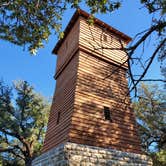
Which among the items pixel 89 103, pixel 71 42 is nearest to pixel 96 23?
pixel 71 42

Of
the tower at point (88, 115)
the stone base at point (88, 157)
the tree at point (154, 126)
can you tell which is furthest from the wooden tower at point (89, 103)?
the tree at point (154, 126)

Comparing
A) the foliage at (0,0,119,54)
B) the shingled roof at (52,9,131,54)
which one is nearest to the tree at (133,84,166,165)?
→ the shingled roof at (52,9,131,54)

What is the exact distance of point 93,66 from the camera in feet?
32.4

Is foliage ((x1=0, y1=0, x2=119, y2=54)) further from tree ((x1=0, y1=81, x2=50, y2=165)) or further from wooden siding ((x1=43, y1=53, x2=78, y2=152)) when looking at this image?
tree ((x1=0, y1=81, x2=50, y2=165))

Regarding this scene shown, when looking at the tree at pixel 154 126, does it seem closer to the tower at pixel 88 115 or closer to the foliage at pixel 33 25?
the tower at pixel 88 115

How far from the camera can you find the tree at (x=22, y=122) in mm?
17688

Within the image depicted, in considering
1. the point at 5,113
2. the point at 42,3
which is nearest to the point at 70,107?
the point at 42,3

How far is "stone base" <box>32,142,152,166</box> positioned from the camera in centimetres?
647

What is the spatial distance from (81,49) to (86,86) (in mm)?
2145

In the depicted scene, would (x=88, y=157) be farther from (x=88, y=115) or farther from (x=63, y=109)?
(x=63, y=109)

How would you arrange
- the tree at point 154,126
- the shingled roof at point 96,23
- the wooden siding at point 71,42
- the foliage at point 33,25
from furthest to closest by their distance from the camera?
1. the tree at point 154,126
2. the shingled roof at point 96,23
3. the wooden siding at point 71,42
4. the foliage at point 33,25

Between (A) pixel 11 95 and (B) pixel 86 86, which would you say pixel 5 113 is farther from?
(B) pixel 86 86

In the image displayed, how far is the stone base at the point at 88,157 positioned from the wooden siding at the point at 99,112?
0.31 metres

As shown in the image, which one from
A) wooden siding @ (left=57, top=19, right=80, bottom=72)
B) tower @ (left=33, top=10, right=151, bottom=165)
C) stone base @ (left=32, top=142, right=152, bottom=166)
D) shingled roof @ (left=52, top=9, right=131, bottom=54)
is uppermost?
shingled roof @ (left=52, top=9, right=131, bottom=54)
